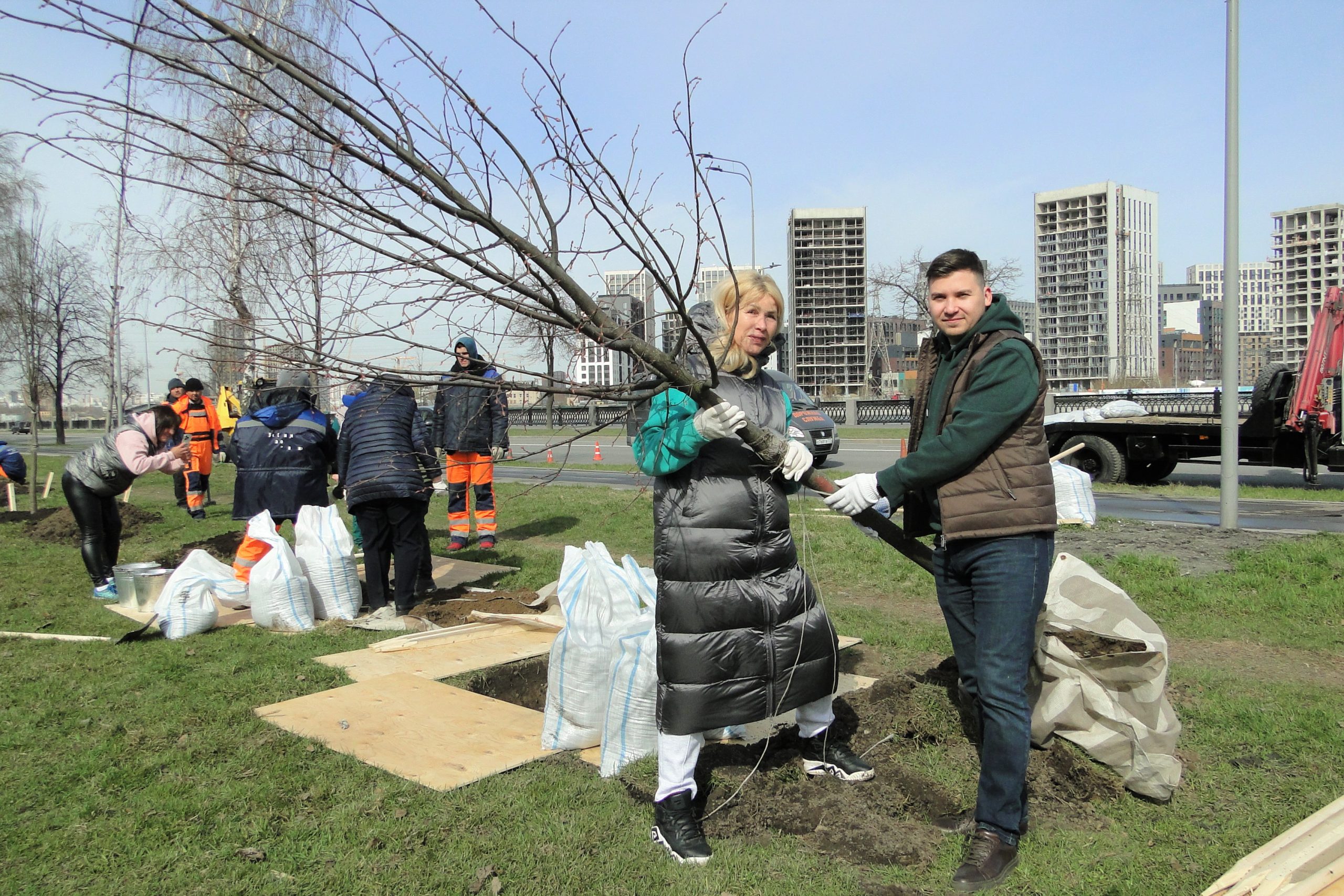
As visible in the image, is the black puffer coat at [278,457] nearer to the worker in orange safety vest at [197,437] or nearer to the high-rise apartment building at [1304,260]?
the worker in orange safety vest at [197,437]

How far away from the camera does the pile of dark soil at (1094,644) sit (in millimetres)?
3332

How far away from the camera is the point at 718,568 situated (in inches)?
111

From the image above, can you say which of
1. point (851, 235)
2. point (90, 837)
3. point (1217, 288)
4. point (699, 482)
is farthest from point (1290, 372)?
point (1217, 288)

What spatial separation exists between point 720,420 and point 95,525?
6.63 m

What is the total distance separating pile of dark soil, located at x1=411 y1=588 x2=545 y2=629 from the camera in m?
6.07

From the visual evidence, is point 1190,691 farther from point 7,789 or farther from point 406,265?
point 7,789

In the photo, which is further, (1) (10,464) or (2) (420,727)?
(1) (10,464)

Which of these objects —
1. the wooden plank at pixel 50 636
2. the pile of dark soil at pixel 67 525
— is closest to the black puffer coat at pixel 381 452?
the wooden plank at pixel 50 636

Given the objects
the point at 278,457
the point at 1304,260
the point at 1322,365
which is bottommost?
the point at 278,457

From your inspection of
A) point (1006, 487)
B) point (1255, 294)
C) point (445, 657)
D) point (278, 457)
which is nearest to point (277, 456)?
point (278, 457)

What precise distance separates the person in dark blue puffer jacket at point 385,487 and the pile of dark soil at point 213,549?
309 cm

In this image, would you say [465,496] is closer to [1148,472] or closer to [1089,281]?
[1148,472]

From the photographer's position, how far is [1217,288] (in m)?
139

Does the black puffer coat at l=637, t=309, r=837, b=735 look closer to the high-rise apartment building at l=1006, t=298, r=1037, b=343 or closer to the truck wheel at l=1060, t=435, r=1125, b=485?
the truck wheel at l=1060, t=435, r=1125, b=485
